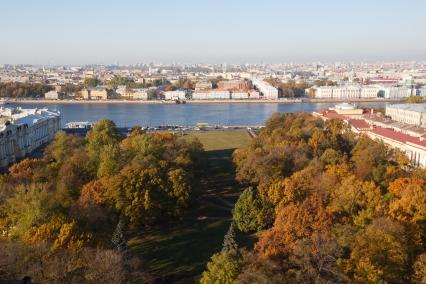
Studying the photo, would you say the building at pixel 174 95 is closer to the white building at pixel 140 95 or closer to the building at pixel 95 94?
the white building at pixel 140 95

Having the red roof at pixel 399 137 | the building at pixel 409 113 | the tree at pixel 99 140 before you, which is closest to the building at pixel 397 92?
the building at pixel 409 113

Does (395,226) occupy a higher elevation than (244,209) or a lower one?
higher

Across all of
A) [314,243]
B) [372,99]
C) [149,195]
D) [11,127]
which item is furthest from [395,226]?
[372,99]

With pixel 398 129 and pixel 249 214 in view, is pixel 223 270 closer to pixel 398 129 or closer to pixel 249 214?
pixel 249 214

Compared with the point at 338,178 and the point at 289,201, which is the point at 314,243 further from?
the point at 338,178

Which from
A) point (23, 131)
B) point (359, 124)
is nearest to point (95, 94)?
point (23, 131)

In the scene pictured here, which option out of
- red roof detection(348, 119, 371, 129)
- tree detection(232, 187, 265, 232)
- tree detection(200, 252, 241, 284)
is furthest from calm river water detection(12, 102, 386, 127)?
tree detection(200, 252, 241, 284)

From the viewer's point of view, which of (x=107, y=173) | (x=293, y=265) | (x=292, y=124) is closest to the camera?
(x=293, y=265)
